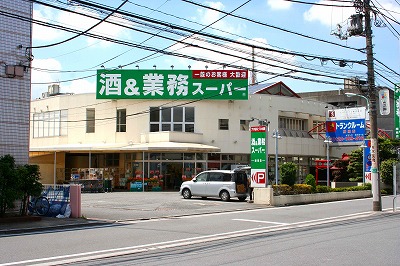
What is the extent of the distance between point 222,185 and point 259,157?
2802mm

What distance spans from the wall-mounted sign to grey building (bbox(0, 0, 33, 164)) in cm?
1899

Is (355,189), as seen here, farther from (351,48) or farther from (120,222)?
(120,222)

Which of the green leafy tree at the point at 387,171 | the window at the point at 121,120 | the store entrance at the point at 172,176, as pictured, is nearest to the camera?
the green leafy tree at the point at 387,171

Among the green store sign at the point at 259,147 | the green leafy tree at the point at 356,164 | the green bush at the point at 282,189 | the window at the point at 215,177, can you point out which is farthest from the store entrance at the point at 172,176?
the green leafy tree at the point at 356,164

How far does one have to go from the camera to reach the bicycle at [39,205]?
59.5 feet

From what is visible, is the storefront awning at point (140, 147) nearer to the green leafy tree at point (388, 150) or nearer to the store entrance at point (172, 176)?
the store entrance at point (172, 176)

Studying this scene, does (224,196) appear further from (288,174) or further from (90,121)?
(90,121)

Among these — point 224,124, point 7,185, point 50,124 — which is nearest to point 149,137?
point 224,124

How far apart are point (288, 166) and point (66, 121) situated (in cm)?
2166

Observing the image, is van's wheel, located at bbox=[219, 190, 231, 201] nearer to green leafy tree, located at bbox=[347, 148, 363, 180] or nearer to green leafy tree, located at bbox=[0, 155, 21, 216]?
green leafy tree, located at bbox=[0, 155, 21, 216]

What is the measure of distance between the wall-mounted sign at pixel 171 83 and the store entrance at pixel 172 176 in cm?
543

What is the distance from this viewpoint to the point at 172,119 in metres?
38.6

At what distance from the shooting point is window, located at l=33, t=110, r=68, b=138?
41091 mm

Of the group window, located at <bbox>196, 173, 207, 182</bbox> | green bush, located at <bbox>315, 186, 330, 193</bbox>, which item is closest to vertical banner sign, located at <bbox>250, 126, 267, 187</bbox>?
window, located at <bbox>196, 173, 207, 182</bbox>
